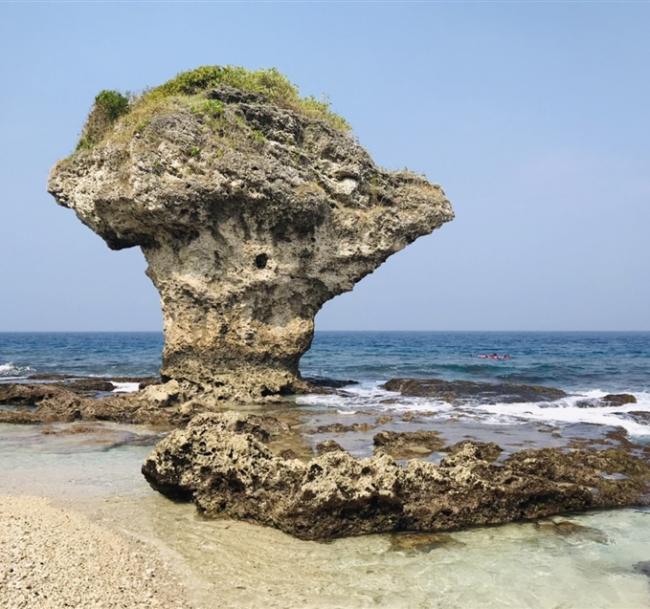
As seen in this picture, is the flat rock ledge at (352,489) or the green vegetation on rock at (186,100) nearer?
the flat rock ledge at (352,489)

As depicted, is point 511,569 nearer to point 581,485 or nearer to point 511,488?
point 511,488

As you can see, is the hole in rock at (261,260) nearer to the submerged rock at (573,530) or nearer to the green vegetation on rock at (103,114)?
the green vegetation on rock at (103,114)

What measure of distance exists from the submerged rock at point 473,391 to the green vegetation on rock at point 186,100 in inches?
445

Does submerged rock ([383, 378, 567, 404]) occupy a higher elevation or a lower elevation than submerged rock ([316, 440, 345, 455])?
lower

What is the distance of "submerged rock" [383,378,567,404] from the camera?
23.5 metres

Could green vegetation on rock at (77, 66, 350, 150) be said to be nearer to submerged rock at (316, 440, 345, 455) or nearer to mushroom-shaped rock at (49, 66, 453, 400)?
mushroom-shaped rock at (49, 66, 453, 400)

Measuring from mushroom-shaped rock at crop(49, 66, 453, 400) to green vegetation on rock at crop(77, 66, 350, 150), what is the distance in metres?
0.05

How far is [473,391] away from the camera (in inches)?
1006

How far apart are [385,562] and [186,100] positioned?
713 inches

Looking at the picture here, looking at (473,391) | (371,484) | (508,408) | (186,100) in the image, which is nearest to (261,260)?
(186,100)

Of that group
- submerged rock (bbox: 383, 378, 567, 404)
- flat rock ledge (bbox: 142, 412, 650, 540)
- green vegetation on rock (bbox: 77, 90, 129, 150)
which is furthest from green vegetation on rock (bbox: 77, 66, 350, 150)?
flat rock ledge (bbox: 142, 412, 650, 540)

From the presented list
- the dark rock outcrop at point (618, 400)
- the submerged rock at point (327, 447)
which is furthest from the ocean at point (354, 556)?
the dark rock outcrop at point (618, 400)

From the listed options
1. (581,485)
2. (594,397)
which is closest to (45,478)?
(581,485)

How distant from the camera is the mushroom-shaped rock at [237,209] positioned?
19.9 metres
